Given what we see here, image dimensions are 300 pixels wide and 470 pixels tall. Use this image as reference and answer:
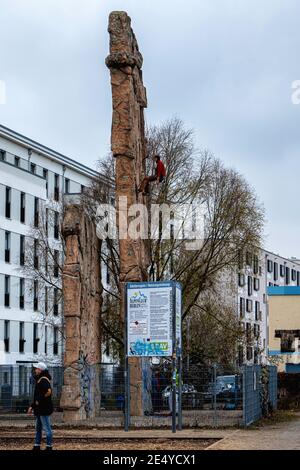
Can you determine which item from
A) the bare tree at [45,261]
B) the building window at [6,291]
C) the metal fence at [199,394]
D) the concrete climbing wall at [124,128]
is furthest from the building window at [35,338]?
the concrete climbing wall at [124,128]

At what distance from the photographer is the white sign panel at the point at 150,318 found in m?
27.8

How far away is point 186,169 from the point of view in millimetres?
53312

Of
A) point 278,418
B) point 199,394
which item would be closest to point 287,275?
point 278,418

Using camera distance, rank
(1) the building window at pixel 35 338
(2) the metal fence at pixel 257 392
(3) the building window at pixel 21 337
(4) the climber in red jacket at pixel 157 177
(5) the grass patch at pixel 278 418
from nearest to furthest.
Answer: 1. (2) the metal fence at pixel 257 392
2. (5) the grass patch at pixel 278 418
3. (4) the climber in red jacket at pixel 157 177
4. (3) the building window at pixel 21 337
5. (1) the building window at pixel 35 338

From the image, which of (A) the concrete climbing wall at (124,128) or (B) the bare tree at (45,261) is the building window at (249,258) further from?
(A) the concrete climbing wall at (124,128)

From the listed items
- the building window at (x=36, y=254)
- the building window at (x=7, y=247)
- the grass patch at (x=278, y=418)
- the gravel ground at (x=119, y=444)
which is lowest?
the gravel ground at (x=119, y=444)

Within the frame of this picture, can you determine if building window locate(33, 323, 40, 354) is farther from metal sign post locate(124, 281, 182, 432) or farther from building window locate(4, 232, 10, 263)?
metal sign post locate(124, 281, 182, 432)

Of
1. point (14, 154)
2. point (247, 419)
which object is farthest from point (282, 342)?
point (247, 419)

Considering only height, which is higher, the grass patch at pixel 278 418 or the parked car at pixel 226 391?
the parked car at pixel 226 391

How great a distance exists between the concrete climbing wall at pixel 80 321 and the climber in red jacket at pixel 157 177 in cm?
220

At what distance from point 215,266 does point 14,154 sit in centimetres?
2757

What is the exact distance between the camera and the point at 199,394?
106ft

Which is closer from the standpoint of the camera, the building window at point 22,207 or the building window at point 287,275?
the building window at point 22,207

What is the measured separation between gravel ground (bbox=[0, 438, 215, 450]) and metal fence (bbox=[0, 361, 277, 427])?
444 centimetres
